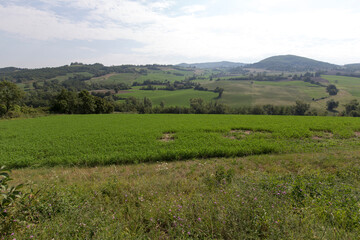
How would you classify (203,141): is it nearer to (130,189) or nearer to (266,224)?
(130,189)

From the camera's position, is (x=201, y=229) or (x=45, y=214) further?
(x=45, y=214)

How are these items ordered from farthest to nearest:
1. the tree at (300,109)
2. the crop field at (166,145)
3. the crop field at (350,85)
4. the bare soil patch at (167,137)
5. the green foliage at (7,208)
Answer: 1. the crop field at (350,85)
2. the tree at (300,109)
3. the bare soil patch at (167,137)
4. the crop field at (166,145)
5. the green foliage at (7,208)

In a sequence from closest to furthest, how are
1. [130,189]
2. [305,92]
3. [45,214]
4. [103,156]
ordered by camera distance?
[45,214] < [130,189] < [103,156] < [305,92]

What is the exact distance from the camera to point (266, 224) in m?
3.79

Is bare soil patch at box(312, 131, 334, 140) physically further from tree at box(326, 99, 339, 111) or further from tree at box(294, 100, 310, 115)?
tree at box(326, 99, 339, 111)

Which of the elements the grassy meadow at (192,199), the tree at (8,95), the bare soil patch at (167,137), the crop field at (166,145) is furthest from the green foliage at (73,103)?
the bare soil patch at (167,137)

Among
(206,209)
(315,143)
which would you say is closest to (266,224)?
(206,209)

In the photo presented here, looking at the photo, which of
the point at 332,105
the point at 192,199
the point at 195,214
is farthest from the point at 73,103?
the point at 332,105

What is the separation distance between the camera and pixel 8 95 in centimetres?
4172

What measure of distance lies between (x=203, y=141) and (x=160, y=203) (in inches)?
409

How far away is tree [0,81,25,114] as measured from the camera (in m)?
41.1

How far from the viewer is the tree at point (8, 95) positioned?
135ft

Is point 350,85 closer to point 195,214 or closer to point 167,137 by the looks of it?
point 167,137

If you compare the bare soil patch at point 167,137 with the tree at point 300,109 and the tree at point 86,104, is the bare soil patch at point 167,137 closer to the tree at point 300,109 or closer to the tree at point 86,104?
the tree at point 86,104
